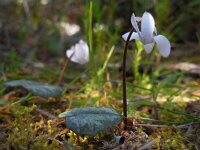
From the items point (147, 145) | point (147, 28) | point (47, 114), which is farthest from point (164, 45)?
point (47, 114)

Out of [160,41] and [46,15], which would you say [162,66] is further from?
[46,15]

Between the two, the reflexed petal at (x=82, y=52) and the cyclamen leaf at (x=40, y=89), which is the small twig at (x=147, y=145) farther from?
the reflexed petal at (x=82, y=52)

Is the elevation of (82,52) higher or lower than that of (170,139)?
higher

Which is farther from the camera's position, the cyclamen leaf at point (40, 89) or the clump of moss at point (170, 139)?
the cyclamen leaf at point (40, 89)

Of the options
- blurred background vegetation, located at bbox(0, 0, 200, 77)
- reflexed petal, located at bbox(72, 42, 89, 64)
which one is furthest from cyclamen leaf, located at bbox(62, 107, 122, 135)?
blurred background vegetation, located at bbox(0, 0, 200, 77)

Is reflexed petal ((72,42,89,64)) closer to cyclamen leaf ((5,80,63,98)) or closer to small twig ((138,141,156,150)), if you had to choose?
cyclamen leaf ((5,80,63,98))

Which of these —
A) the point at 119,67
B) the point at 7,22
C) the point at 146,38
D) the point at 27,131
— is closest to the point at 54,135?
the point at 27,131

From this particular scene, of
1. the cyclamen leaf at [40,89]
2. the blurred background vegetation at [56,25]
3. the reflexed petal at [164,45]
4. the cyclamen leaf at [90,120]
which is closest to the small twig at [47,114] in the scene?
the cyclamen leaf at [40,89]

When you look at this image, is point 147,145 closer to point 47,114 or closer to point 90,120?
point 90,120

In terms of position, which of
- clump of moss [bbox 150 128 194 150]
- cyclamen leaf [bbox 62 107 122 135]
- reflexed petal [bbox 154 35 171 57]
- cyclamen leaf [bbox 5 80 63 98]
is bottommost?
clump of moss [bbox 150 128 194 150]
